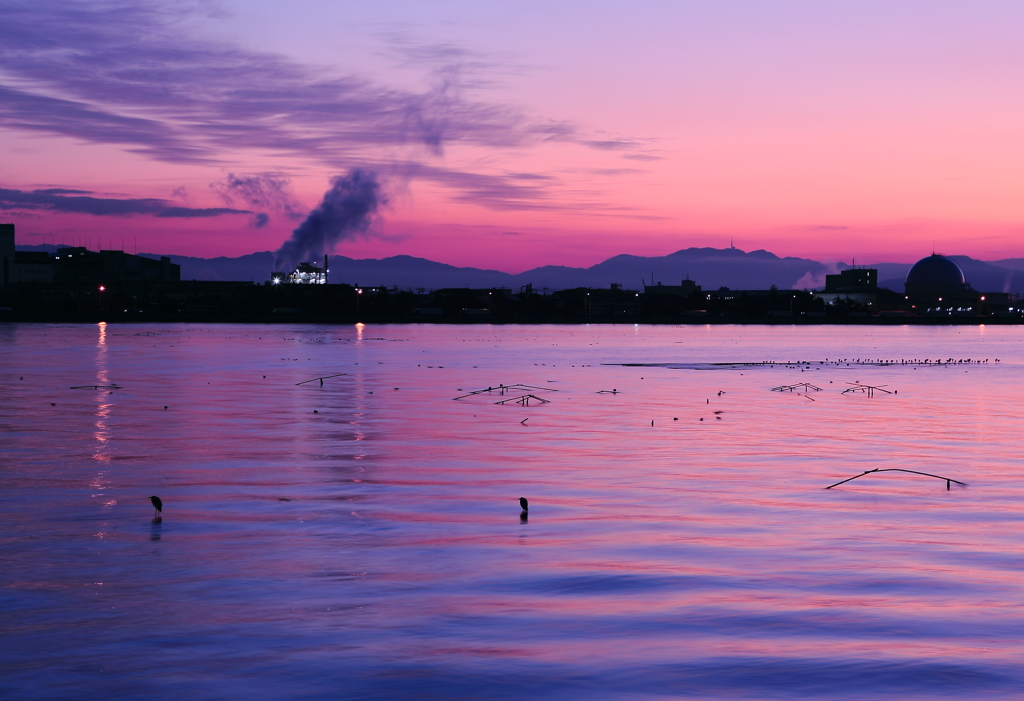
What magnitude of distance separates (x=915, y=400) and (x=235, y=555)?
36545mm

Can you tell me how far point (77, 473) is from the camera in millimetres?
22141

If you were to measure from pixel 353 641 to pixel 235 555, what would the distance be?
431cm

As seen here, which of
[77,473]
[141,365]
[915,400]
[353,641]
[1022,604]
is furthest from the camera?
[141,365]

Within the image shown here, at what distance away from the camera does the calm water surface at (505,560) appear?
10125mm

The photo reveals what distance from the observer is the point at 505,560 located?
1466cm

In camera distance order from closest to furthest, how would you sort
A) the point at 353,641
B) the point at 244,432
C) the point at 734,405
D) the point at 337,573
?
the point at 353,641
the point at 337,573
the point at 244,432
the point at 734,405

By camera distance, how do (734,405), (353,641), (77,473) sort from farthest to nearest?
(734,405), (77,473), (353,641)

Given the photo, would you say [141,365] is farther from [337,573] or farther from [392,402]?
[337,573]

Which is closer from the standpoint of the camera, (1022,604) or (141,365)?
(1022,604)

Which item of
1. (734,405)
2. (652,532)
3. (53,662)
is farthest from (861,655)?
(734,405)

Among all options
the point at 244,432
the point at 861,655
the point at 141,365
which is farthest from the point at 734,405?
the point at 141,365

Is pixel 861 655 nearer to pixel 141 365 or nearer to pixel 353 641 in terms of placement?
pixel 353 641

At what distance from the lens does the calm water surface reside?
399 inches

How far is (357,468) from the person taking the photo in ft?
77.3
